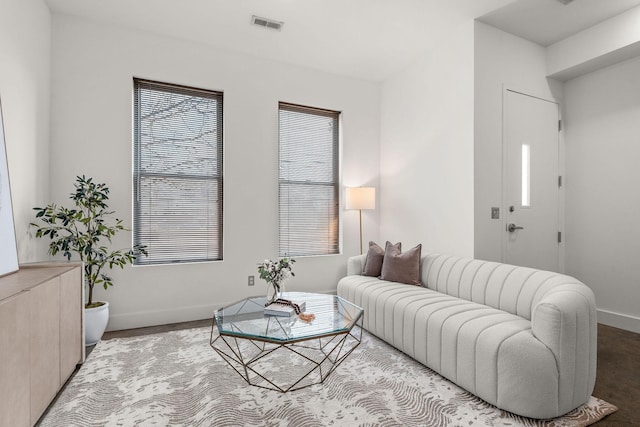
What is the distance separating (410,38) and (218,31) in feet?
6.65

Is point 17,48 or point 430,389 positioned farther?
point 17,48

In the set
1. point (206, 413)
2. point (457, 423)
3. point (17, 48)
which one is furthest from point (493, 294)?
point (17, 48)

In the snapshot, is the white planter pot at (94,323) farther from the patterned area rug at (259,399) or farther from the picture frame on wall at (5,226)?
the picture frame on wall at (5,226)

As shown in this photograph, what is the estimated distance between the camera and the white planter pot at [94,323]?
273cm

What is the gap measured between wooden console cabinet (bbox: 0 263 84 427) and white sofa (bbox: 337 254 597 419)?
226 cm

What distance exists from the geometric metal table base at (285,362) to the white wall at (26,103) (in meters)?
1.80

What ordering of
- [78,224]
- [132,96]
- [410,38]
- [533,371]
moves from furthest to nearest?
[410,38], [132,96], [78,224], [533,371]

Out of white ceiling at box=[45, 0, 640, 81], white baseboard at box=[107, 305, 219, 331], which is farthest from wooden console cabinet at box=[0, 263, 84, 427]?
white ceiling at box=[45, 0, 640, 81]

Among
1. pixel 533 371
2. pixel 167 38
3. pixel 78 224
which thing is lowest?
pixel 533 371

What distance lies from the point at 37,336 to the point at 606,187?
16.2 ft

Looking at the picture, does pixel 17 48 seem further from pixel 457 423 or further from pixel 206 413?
pixel 457 423

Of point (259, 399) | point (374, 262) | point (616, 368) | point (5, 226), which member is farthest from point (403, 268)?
point (5, 226)

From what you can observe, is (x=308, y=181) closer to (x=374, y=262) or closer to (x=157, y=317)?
(x=374, y=262)

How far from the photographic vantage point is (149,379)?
221 centimetres
